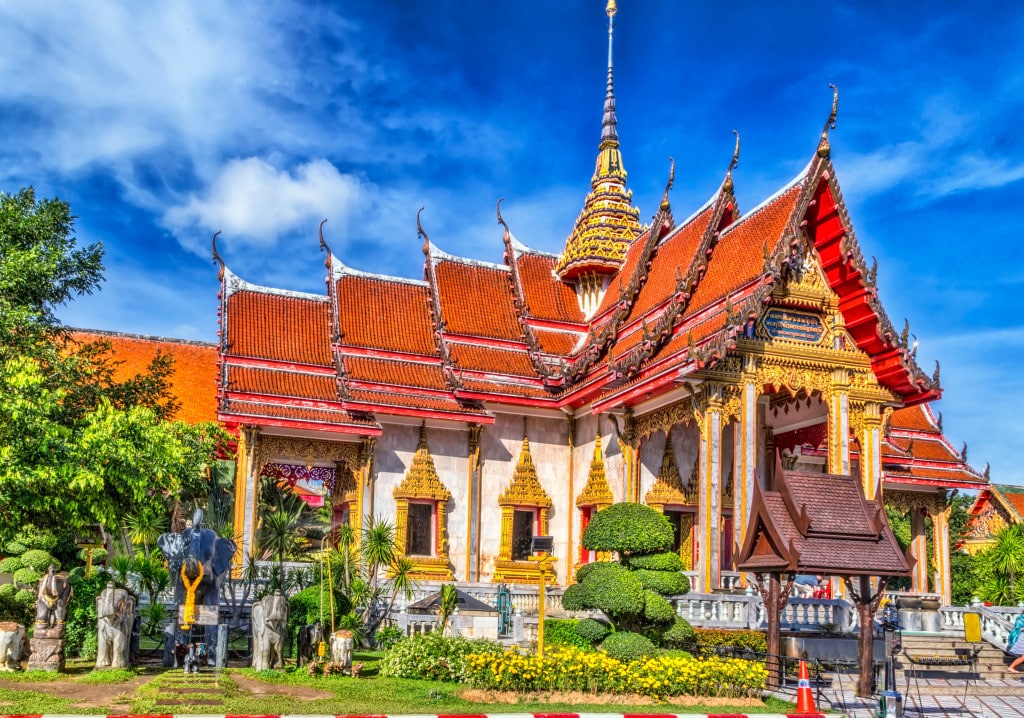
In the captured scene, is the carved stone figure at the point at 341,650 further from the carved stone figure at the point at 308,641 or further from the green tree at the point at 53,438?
the green tree at the point at 53,438

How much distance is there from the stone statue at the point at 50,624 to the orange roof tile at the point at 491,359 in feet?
33.8

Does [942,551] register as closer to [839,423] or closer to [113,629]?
[839,423]

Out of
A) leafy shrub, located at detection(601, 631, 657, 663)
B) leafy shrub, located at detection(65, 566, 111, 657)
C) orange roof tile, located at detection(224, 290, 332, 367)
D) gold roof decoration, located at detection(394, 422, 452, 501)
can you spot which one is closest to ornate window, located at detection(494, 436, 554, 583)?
gold roof decoration, located at detection(394, 422, 452, 501)

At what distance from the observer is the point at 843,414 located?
18.1 metres

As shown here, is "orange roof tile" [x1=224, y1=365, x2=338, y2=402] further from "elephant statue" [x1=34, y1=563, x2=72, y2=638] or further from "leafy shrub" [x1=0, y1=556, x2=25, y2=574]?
"elephant statue" [x1=34, y1=563, x2=72, y2=638]

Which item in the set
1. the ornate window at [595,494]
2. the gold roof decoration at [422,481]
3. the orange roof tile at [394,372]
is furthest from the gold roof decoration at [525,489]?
the orange roof tile at [394,372]

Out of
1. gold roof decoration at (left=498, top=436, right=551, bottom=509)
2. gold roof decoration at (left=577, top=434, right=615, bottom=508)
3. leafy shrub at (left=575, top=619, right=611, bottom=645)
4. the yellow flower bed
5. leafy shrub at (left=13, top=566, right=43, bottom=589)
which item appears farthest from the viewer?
gold roof decoration at (left=498, top=436, right=551, bottom=509)

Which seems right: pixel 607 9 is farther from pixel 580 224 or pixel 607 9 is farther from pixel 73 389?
pixel 73 389

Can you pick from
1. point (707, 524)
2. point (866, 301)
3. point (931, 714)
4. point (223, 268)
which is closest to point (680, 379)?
point (707, 524)

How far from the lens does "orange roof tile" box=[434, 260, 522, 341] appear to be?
898 inches

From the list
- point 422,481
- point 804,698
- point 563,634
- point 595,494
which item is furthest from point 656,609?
point 422,481

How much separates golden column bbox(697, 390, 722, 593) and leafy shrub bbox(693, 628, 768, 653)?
7.57 feet

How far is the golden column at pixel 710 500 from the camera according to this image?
16266mm

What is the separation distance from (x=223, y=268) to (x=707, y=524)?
12.2 meters
